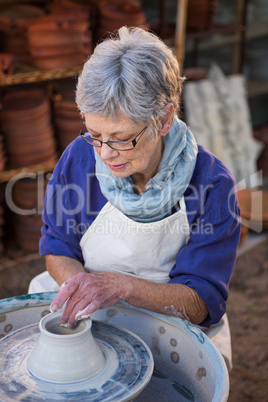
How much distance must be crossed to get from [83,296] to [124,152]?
0.48m

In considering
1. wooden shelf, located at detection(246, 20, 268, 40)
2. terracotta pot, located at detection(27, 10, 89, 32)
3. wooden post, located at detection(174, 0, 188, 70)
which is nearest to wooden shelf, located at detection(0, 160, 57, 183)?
terracotta pot, located at detection(27, 10, 89, 32)

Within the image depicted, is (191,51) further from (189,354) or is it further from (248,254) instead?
(189,354)

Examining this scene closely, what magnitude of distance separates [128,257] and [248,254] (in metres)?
2.58

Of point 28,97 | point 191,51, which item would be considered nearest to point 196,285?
point 28,97

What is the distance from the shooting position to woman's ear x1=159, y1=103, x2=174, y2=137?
5.65 ft

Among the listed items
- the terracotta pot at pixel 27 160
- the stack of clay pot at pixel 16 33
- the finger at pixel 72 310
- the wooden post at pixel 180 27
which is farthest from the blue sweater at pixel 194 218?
the wooden post at pixel 180 27

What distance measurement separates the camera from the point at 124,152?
5.61 ft

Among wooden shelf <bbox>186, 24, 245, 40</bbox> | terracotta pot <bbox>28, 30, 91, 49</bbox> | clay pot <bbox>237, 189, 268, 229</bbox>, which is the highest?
terracotta pot <bbox>28, 30, 91, 49</bbox>

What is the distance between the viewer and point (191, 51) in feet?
17.9

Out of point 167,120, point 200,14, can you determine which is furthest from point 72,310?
point 200,14

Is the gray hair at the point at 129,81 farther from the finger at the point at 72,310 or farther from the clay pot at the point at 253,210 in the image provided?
the clay pot at the point at 253,210

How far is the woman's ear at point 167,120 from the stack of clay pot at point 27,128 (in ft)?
6.68

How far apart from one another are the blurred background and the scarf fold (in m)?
1.39

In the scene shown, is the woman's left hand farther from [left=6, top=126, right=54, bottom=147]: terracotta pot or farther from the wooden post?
the wooden post
